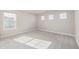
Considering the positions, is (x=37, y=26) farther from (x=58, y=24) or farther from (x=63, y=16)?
(x=63, y=16)

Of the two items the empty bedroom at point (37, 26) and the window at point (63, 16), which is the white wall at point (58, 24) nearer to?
the empty bedroom at point (37, 26)

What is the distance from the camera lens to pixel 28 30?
5312 millimetres

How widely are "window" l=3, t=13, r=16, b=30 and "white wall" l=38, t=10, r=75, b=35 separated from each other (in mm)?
2150

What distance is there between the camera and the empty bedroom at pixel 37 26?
3.76m

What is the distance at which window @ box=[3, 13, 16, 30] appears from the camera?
4.01m

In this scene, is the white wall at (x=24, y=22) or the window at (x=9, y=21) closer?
the window at (x=9, y=21)

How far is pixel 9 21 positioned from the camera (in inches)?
168

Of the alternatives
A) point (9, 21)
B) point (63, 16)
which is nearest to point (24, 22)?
point (9, 21)

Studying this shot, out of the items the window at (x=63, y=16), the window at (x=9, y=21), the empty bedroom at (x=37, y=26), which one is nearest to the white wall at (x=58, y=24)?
the empty bedroom at (x=37, y=26)

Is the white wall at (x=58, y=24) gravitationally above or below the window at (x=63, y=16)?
below

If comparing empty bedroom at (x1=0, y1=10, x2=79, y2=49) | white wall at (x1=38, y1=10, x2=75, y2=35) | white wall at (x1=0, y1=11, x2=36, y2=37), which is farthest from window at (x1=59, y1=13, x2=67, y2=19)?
white wall at (x1=0, y1=11, x2=36, y2=37)

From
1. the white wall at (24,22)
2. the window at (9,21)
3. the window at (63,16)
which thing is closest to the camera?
the window at (9,21)
